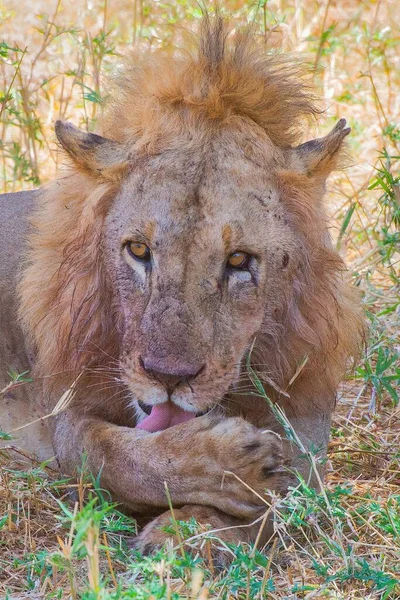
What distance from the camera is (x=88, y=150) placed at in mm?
3801

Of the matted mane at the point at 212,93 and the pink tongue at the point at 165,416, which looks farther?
the matted mane at the point at 212,93

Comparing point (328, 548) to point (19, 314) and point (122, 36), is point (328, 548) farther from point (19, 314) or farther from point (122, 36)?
point (122, 36)

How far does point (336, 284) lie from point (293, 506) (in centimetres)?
106

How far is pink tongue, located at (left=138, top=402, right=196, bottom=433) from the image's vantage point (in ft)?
11.7

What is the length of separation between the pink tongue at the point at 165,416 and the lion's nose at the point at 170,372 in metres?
0.22

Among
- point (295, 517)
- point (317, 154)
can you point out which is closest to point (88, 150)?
point (317, 154)

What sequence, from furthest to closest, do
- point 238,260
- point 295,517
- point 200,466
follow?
point 238,260 < point 200,466 < point 295,517

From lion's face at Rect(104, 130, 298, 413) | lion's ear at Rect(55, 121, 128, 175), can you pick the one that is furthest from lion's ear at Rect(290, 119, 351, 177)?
lion's ear at Rect(55, 121, 128, 175)

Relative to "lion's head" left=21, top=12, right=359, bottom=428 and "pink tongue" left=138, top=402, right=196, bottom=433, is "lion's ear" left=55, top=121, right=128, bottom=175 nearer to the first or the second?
"lion's head" left=21, top=12, right=359, bottom=428

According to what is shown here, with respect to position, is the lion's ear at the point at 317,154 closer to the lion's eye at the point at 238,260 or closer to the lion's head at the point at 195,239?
the lion's head at the point at 195,239

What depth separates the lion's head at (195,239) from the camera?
347cm

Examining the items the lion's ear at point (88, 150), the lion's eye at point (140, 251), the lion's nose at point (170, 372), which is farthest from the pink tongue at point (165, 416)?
the lion's ear at point (88, 150)

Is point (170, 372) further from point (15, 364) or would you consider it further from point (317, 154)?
point (15, 364)

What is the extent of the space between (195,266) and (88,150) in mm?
667
